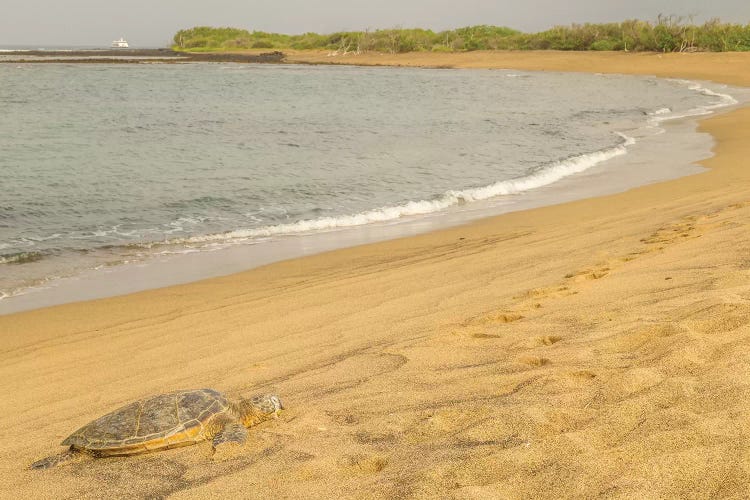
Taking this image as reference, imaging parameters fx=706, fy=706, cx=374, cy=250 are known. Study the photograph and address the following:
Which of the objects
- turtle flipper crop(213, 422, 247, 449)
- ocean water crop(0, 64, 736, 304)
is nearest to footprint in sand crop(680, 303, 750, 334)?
turtle flipper crop(213, 422, 247, 449)

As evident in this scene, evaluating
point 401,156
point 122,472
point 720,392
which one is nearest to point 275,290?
point 122,472

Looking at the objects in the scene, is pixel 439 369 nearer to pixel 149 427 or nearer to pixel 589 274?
pixel 149 427

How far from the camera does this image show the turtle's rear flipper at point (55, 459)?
3.91 metres

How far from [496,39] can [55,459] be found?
85796mm

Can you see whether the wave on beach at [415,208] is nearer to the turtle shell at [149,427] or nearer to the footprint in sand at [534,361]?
the turtle shell at [149,427]

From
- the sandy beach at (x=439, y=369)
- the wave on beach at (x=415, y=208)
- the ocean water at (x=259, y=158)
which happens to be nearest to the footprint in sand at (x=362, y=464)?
Result: the sandy beach at (x=439, y=369)

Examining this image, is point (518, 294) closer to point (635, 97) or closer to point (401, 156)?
point (401, 156)

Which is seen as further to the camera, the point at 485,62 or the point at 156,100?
the point at 485,62

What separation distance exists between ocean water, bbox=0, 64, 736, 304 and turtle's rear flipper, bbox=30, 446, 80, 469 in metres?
5.04

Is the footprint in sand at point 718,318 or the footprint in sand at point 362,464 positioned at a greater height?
the footprint in sand at point 718,318

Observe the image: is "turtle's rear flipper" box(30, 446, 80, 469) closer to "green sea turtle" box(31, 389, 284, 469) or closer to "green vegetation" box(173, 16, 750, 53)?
"green sea turtle" box(31, 389, 284, 469)

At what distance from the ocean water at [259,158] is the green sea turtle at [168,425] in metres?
5.12

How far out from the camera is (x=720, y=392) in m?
3.63

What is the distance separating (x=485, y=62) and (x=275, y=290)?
64.9 m
